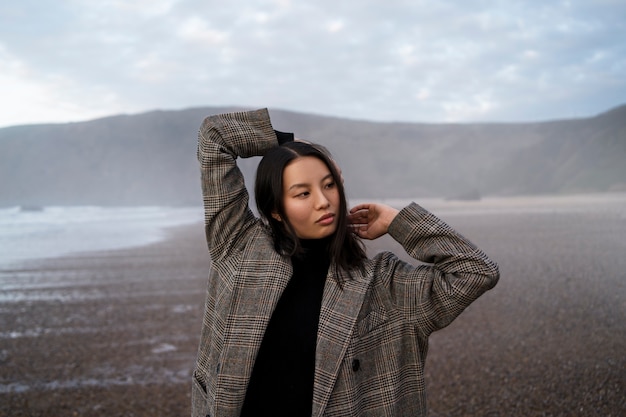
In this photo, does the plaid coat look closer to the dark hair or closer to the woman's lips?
the dark hair

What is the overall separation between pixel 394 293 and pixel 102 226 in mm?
25196

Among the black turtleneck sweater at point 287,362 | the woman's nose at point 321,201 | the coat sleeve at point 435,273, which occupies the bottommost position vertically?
the black turtleneck sweater at point 287,362

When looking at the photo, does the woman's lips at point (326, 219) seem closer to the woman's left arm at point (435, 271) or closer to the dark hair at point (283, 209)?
the dark hair at point (283, 209)

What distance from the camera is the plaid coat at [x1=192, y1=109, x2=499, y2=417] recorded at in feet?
5.33

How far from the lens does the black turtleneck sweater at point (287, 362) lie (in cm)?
164

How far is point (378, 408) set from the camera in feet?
5.43

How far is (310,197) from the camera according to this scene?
177cm

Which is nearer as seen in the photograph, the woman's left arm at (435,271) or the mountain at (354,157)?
the woman's left arm at (435,271)

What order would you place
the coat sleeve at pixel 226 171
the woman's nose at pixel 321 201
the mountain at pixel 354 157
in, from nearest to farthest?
the woman's nose at pixel 321 201 → the coat sleeve at pixel 226 171 → the mountain at pixel 354 157

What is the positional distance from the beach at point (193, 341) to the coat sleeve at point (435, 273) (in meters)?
3.30

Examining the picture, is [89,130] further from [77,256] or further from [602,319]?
[602,319]

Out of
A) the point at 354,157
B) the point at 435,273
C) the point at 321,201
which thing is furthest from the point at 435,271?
the point at 354,157

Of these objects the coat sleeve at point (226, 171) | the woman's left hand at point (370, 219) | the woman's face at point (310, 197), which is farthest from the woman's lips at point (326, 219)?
the coat sleeve at point (226, 171)

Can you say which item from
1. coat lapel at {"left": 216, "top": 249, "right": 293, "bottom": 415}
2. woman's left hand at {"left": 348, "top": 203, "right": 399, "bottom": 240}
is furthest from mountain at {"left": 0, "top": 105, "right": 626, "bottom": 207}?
coat lapel at {"left": 216, "top": 249, "right": 293, "bottom": 415}
